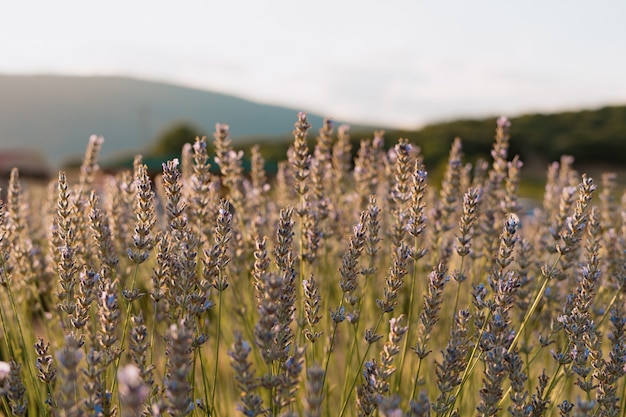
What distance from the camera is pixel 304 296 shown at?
205cm

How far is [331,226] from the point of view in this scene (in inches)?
133

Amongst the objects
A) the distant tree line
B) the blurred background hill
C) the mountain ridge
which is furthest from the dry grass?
the mountain ridge

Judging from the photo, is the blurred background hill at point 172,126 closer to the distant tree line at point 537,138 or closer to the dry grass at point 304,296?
the distant tree line at point 537,138

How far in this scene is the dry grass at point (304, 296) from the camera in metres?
1.51

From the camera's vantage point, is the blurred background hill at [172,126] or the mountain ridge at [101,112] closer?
the blurred background hill at [172,126]

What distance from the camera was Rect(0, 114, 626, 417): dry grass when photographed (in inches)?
59.4

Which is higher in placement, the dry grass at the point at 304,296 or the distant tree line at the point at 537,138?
the distant tree line at the point at 537,138

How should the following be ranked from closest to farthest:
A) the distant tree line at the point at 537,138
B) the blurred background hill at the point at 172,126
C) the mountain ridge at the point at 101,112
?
the distant tree line at the point at 537,138
the blurred background hill at the point at 172,126
the mountain ridge at the point at 101,112

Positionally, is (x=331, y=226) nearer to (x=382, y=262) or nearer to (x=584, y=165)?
(x=382, y=262)

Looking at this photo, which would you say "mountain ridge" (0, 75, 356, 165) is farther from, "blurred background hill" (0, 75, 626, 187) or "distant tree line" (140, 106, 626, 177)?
"distant tree line" (140, 106, 626, 177)

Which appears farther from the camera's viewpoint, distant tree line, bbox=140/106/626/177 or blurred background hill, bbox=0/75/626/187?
blurred background hill, bbox=0/75/626/187

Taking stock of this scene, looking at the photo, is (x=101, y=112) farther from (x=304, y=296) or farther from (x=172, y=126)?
(x=304, y=296)

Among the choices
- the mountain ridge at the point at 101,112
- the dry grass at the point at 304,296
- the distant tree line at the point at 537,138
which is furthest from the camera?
the mountain ridge at the point at 101,112

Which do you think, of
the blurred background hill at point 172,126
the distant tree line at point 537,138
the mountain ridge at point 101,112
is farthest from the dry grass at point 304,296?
the mountain ridge at point 101,112
